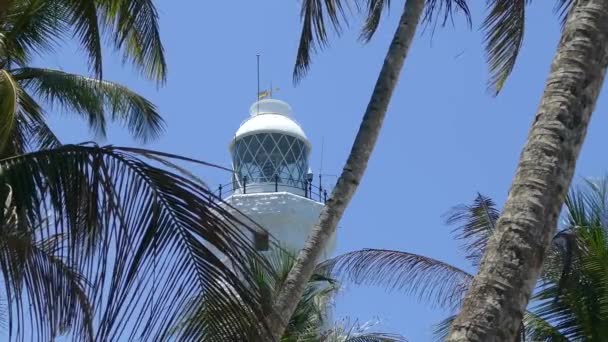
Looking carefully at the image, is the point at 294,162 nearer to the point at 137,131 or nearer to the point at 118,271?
the point at 137,131

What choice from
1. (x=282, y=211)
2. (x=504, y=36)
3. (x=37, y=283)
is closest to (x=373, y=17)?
(x=504, y=36)

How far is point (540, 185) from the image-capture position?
246 inches

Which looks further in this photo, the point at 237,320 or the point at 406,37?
the point at 406,37

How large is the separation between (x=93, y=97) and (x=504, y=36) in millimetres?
6261

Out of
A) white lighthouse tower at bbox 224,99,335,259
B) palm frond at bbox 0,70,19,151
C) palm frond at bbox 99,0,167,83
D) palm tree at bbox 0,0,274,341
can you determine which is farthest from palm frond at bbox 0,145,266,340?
white lighthouse tower at bbox 224,99,335,259

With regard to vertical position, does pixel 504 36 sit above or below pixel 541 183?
above

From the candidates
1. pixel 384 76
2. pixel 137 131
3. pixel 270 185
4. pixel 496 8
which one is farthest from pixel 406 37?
pixel 270 185

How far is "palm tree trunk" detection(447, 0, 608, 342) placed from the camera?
580 centimetres

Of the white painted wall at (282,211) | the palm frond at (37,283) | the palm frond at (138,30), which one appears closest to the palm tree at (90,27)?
the palm frond at (138,30)

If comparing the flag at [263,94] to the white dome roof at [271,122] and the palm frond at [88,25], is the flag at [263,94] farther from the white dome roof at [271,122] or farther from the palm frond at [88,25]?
the palm frond at [88,25]

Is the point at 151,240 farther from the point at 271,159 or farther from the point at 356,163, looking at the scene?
the point at 271,159

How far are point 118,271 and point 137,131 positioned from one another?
1261 centimetres

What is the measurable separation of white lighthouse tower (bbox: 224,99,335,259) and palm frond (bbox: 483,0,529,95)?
587 inches

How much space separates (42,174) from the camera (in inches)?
271
